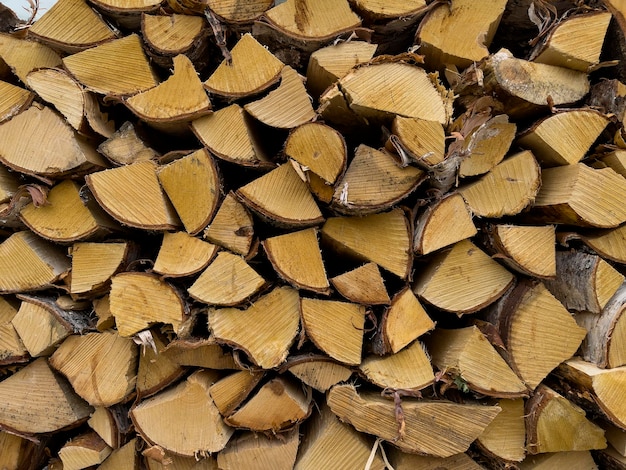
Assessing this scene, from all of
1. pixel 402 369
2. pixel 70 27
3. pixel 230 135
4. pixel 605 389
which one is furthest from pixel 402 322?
pixel 70 27

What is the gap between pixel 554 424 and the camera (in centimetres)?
150

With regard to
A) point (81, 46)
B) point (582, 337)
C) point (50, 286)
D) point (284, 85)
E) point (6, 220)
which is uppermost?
point (81, 46)

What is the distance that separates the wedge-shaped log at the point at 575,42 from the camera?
1.54m

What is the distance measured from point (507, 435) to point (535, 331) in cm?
30

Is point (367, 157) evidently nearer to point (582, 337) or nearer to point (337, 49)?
point (337, 49)

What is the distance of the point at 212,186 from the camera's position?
145 centimetres

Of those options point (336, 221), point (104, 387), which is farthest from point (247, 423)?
point (336, 221)

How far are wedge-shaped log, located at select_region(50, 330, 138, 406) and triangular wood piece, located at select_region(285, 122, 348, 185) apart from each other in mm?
720

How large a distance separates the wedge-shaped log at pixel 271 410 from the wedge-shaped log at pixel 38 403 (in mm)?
499

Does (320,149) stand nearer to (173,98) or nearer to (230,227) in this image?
(230,227)

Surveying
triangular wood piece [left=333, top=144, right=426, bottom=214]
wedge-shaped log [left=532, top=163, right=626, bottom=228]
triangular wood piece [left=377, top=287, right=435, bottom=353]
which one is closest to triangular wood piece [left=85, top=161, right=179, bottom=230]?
triangular wood piece [left=333, top=144, right=426, bottom=214]

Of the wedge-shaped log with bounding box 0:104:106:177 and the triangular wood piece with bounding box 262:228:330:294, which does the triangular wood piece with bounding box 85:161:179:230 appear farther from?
the triangular wood piece with bounding box 262:228:330:294

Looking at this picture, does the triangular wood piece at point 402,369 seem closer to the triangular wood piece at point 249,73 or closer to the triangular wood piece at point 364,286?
the triangular wood piece at point 364,286

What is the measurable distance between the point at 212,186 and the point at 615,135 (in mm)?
1208
